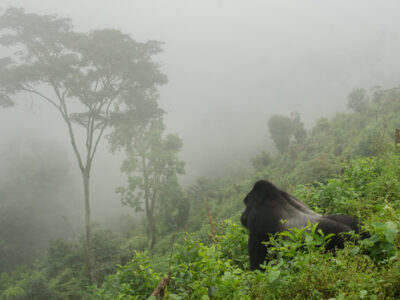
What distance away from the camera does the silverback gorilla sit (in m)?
2.78

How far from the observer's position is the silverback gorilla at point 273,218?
2781 mm

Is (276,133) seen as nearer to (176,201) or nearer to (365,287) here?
(176,201)

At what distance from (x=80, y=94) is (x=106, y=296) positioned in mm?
11789

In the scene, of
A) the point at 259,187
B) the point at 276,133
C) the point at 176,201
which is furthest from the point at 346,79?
the point at 259,187

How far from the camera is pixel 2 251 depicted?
17703 mm

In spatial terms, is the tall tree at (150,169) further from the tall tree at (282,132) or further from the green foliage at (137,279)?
the green foliage at (137,279)

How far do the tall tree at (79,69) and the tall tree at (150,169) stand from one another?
15.5 feet

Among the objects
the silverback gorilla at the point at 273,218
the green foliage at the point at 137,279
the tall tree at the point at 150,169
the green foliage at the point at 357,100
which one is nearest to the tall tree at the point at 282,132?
the green foliage at the point at 357,100

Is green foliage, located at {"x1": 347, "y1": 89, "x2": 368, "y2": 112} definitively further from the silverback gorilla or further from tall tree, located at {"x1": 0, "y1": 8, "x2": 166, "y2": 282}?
the silverback gorilla

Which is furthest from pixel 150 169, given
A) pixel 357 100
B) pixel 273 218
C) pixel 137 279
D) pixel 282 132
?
pixel 357 100

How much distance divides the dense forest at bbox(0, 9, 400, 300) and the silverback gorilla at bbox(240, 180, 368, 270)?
0.79ft

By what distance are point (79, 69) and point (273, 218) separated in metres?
12.7

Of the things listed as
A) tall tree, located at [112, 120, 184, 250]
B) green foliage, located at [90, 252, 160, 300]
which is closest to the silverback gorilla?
green foliage, located at [90, 252, 160, 300]

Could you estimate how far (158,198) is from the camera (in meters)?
19.8
